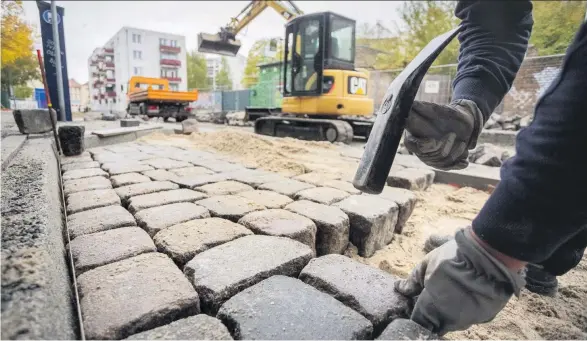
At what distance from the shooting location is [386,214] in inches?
61.7

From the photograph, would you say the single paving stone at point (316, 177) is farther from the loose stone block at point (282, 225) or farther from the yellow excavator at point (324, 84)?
the yellow excavator at point (324, 84)

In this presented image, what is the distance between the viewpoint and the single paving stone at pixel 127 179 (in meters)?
2.06

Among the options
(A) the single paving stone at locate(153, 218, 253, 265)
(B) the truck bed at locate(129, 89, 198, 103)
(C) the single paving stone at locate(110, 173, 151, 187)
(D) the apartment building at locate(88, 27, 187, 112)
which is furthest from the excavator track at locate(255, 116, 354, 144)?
(D) the apartment building at locate(88, 27, 187, 112)

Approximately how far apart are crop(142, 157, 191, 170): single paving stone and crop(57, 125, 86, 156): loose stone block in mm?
770

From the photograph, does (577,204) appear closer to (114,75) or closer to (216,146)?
(216,146)

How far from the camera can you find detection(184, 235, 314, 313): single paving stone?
90 centimetres

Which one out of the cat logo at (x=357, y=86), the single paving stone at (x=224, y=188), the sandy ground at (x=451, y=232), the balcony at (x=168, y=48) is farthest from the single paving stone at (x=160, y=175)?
the balcony at (x=168, y=48)

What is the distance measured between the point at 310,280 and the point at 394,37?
19272mm

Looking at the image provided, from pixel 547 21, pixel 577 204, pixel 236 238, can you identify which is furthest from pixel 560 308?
pixel 547 21

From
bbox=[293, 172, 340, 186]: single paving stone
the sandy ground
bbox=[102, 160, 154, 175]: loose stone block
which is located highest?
bbox=[102, 160, 154, 175]: loose stone block

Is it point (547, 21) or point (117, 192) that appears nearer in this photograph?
point (117, 192)

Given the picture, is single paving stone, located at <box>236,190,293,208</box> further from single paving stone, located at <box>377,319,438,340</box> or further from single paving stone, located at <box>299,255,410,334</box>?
single paving stone, located at <box>377,319,438,340</box>

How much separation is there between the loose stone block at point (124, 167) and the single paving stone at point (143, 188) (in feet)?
1.63

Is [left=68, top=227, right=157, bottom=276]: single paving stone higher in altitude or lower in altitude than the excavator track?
lower
